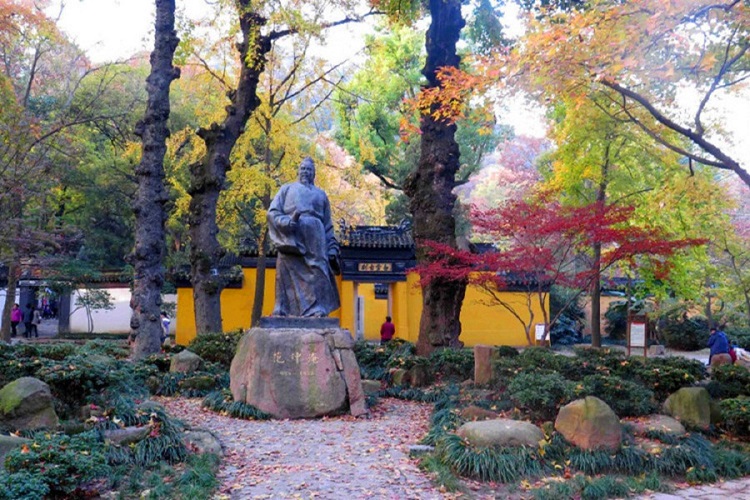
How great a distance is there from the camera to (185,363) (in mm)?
10414

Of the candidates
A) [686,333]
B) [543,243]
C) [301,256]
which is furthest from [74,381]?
[686,333]

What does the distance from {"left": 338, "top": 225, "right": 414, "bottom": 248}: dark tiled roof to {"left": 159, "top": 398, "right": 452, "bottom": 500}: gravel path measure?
494 inches

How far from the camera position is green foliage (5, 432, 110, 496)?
4.26 m

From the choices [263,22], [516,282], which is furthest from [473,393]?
[516,282]

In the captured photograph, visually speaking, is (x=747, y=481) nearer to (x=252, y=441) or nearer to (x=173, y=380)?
(x=252, y=441)

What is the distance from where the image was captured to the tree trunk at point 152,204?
11172mm

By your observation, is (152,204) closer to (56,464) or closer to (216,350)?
(216,350)

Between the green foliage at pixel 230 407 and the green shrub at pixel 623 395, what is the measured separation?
160 inches

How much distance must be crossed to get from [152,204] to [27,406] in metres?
6.18

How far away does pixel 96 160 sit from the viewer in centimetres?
2006

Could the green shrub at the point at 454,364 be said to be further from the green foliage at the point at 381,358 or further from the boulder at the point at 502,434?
the boulder at the point at 502,434

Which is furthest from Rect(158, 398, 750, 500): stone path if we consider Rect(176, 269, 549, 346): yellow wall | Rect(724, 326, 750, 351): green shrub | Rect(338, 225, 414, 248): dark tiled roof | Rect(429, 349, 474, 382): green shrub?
Rect(724, 326, 750, 351): green shrub

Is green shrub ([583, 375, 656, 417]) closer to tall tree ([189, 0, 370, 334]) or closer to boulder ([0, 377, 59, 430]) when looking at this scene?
boulder ([0, 377, 59, 430])

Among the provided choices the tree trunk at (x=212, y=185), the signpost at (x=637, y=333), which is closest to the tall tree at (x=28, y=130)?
the tree trunk at (x=212, y=185)
